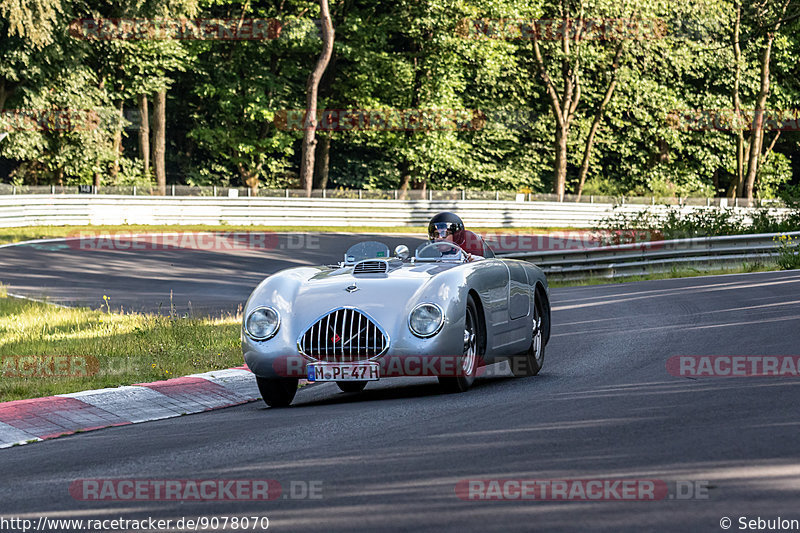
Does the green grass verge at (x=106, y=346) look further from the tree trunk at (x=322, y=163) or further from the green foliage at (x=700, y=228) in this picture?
the tree trunk at (x=322, y=163)

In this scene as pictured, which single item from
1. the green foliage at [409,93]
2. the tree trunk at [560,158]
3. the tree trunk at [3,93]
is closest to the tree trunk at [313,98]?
the green foliage at [409,93]

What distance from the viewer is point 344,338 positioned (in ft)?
28.1

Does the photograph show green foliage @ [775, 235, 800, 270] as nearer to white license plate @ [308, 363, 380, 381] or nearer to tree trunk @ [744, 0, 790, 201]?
white license plate @ [308, 363, 380, 381]

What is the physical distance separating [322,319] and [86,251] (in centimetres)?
2051

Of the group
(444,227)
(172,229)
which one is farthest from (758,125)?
(444,227)

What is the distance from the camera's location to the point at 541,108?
186ft

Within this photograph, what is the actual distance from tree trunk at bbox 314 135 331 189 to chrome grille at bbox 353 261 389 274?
42.0 meters

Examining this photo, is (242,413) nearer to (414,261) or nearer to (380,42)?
(414,261)

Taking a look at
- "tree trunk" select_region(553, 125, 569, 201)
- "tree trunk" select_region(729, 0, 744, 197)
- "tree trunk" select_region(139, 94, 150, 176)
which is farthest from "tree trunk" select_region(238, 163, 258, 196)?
"tree trunk" select_region(729, 0, 744, 197)

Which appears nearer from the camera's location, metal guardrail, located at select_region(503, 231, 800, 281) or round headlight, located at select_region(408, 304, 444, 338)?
round headlight, located at select_region(408, 304, 444, 338)

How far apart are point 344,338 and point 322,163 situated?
143ft

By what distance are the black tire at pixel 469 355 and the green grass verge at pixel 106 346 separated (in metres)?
2.68

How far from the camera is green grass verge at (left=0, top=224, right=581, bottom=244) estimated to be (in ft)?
106

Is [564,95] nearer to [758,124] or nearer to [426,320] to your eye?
[758,124]
